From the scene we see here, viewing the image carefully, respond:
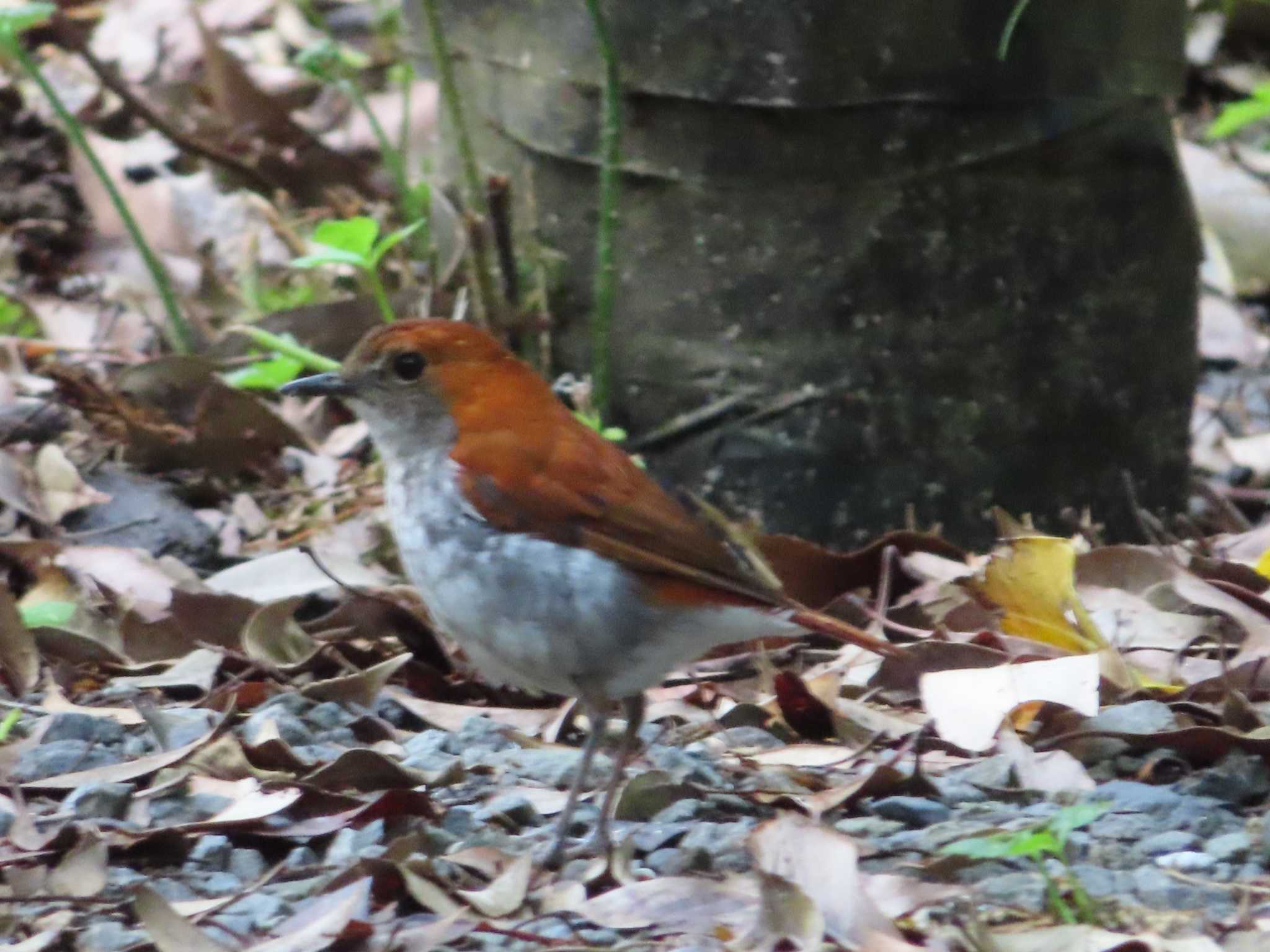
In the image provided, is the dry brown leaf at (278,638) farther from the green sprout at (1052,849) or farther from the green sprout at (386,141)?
the green sprout at (386,141)

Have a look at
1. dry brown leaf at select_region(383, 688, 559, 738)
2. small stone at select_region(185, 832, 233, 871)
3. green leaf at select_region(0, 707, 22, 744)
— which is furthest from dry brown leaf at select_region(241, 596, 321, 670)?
small stone at select_region(185, 832, 233, 871)

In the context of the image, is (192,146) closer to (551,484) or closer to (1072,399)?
(1072,399)

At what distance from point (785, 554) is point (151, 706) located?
173 centimetres

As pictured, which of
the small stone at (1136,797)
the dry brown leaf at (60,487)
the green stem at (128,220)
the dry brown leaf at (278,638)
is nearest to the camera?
the small stone at (1136,797)

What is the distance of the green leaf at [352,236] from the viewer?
503 centimetres

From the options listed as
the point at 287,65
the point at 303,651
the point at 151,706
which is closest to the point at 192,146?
the point at 287,65

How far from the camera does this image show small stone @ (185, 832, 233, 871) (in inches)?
129

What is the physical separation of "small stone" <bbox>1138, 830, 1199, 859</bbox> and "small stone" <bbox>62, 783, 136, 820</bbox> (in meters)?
1.78

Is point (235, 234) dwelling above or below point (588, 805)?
above

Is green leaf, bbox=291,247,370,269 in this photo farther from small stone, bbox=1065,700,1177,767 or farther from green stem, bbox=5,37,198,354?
small stone, bbox=1065,700,1177,767

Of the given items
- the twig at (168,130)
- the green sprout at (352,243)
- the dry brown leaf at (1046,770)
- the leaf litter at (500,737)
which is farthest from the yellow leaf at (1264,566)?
the twig at (168,130)

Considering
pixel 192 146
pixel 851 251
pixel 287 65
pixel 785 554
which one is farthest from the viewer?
pixel 287 65

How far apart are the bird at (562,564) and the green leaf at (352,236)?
1.33 m

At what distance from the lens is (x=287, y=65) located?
904cm
